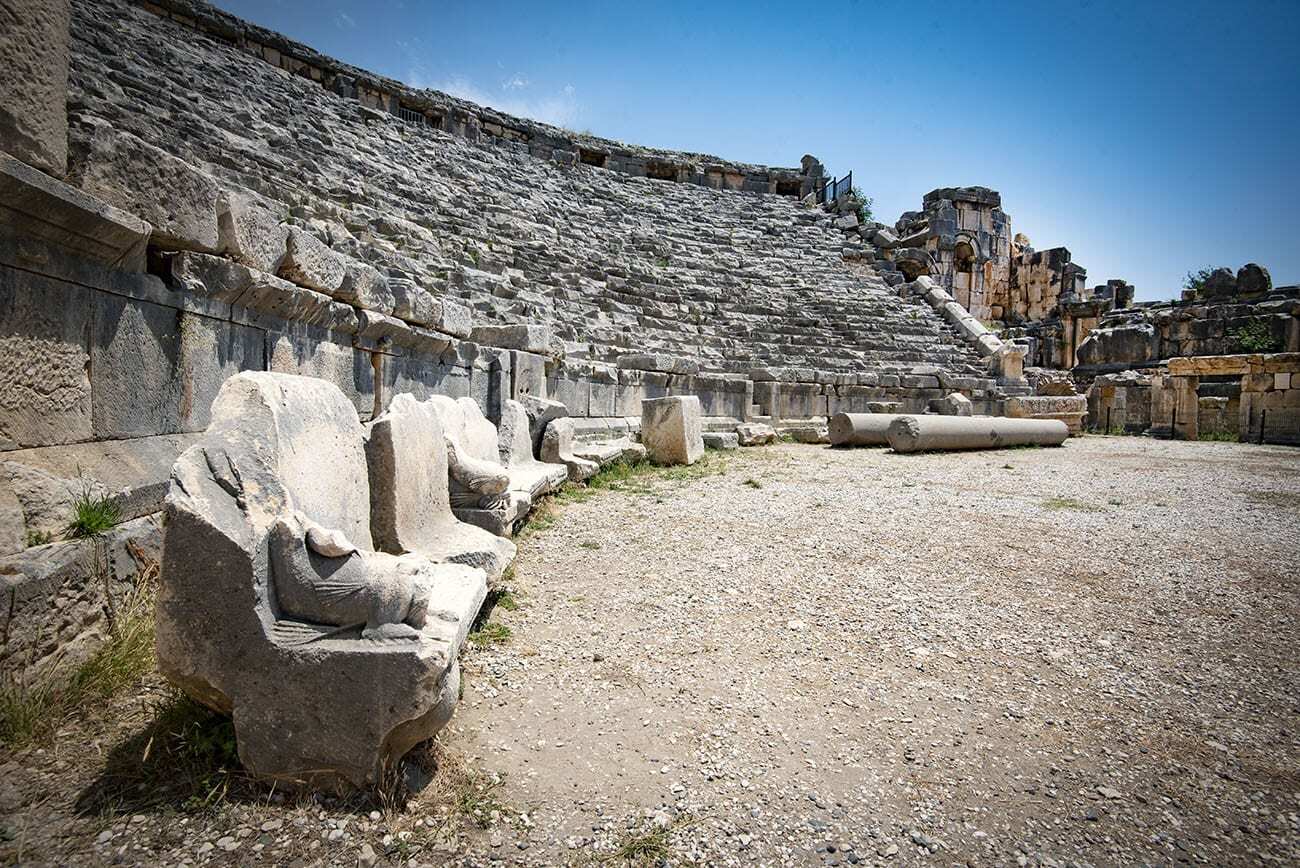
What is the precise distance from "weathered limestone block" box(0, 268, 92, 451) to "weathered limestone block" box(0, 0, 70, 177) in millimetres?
393

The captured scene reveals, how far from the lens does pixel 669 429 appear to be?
888 cm

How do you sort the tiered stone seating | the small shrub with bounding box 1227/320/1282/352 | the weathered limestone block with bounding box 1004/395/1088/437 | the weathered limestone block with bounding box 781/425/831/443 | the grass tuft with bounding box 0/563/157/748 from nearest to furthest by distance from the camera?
the grass tuft with bounding box 0/563/157/748
the tiered stone seating
the weathered limestone block with bounding box 781/425/831/443
the weathered limestone block with bounding box 1004/395/1088/437
the small shrub with bounding box 1227/320/1282/352

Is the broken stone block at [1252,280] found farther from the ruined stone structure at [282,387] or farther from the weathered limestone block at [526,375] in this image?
the weathered limestone block at [526,375]

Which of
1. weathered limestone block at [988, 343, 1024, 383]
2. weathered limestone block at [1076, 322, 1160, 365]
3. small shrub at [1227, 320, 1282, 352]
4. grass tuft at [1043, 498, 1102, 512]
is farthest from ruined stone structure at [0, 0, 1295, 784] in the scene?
weathered limestone block at [1076, 322, 1160, 365]

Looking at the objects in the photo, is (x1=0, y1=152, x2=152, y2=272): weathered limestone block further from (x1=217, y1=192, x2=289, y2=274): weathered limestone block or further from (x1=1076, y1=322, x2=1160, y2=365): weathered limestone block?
(x1=1076, y1=322, x2=1160, y2=365): weathered limestone block

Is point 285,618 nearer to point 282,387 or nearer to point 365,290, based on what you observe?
point 282,387

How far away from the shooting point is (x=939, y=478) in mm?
8148

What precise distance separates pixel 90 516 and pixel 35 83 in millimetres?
1396

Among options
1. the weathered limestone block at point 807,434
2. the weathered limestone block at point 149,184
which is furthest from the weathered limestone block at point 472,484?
the weathered limestone block at point 807,434

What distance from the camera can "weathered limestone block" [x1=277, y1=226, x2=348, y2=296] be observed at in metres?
3.34

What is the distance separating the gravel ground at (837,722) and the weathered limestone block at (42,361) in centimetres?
99

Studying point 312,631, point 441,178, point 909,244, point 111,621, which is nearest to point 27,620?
point 111,621

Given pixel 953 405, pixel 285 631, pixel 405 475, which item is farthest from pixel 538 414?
pixel 953 405

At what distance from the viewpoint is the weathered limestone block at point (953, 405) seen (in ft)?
44.7
